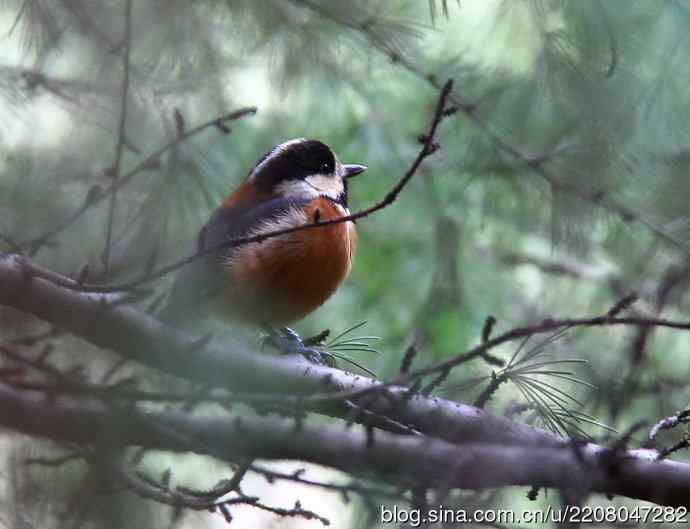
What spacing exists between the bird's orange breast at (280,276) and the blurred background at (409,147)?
0.79ft

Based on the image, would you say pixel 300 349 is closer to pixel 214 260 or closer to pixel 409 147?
pixel 214 260

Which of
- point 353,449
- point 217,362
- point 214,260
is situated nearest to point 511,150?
point 214,260

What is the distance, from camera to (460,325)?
4.83m

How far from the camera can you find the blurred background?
333 cm

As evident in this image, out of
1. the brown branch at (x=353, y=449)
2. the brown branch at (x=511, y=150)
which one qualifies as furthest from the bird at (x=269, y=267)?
the brown branch at (x=353, y=449)

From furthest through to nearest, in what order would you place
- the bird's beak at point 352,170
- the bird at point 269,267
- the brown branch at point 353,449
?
the bird's beak at point 352,170, the bird at point 269,267, the brown branch at point 353,449

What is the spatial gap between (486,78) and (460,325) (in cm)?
119

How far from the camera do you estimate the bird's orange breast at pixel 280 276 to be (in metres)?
3.79

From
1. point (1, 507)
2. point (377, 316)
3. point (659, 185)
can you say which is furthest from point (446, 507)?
point (377, 316)

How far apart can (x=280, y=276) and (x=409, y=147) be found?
6.38 ft

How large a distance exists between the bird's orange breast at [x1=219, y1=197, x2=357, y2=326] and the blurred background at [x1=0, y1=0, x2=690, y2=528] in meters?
0.24

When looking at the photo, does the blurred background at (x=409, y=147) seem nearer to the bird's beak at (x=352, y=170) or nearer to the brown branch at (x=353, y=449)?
the brown branch at (x=353, y=449)

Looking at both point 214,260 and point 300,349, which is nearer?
point 300,349

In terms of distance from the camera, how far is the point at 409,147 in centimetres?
551
